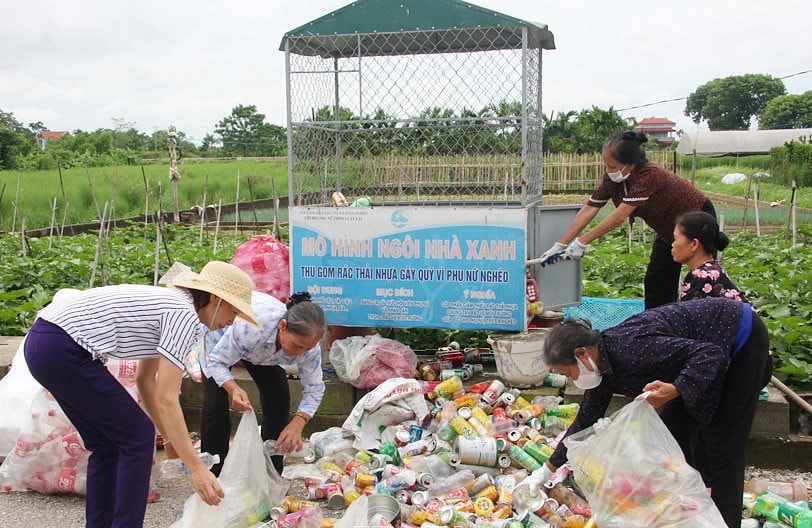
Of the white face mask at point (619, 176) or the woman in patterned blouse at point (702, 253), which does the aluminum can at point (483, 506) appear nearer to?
the woman in patterned blouse at point (702, 253)

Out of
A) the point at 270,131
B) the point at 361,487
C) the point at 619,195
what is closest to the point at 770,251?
the point at 619,195

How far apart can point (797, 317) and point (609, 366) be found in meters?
2.92

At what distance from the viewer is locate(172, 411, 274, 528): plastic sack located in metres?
3.66

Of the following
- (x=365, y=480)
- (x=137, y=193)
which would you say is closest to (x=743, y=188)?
(x=137, y=193)

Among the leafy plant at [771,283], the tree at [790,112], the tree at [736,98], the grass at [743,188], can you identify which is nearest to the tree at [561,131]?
the grass at [743,188]

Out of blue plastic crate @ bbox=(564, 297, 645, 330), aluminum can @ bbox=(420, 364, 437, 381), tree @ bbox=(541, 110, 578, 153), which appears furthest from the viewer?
tree @ bbox=(541, 110, 578, 153)

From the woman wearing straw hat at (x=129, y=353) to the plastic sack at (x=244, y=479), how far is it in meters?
0.48

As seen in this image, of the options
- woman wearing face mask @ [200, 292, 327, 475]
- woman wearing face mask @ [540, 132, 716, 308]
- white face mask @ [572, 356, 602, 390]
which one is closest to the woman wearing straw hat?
woman wearing face mask @ [200, 292, 327, 475]

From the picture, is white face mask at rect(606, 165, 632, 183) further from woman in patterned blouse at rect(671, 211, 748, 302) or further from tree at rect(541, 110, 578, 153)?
tree at rect(541, 110, 578, 153)

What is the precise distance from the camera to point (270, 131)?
45.0 metres

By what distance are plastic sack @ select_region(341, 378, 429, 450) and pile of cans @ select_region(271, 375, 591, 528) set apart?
0.05 m

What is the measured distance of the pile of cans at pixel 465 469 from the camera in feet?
12.2

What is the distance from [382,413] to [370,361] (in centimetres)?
49

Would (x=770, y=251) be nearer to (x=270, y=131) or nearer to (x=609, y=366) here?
(x=609, y=366)
